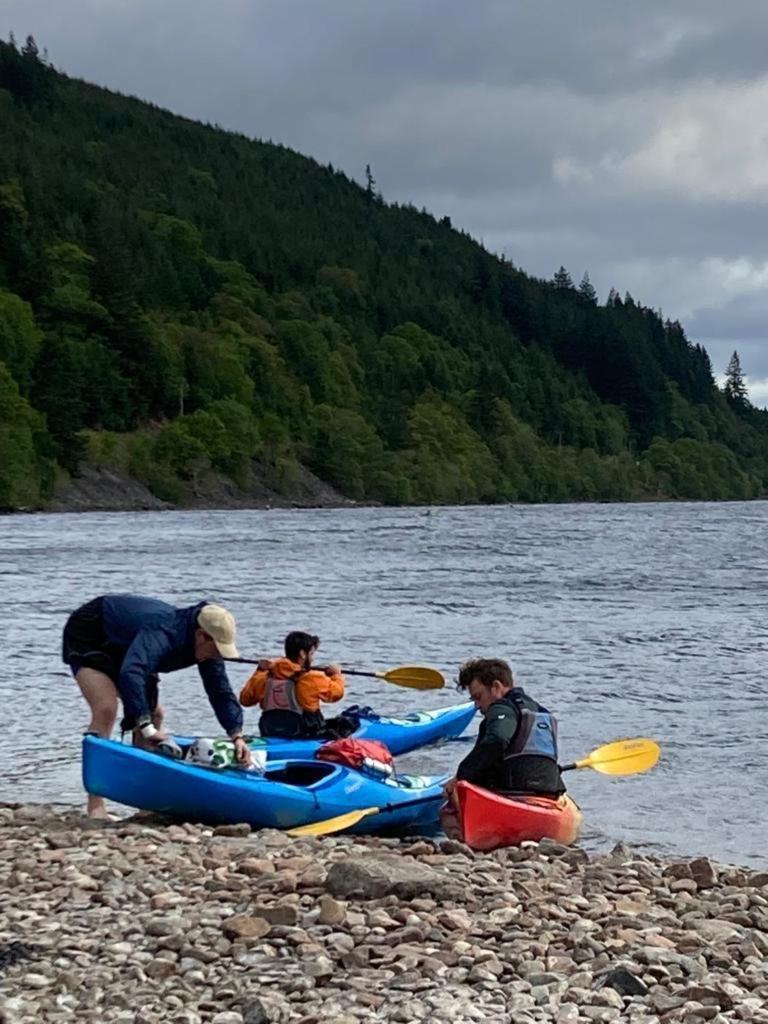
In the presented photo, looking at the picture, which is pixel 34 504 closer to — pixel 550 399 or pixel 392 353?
pixel 392 353

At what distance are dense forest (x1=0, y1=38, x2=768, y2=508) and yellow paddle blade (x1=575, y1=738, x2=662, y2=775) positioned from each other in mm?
80873

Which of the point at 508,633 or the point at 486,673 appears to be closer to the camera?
the point at 486,673

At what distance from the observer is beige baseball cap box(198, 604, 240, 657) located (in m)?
9.84

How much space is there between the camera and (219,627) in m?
9.83

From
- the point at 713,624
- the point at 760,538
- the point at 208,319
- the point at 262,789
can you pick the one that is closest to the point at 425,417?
the point at 208,319

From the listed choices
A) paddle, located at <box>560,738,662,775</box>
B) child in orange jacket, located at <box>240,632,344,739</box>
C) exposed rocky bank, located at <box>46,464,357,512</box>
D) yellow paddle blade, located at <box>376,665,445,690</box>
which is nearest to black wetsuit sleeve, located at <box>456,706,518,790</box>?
paddle, located at <box>560,738,662,775</box>

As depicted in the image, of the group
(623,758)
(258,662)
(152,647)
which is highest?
(152,647)

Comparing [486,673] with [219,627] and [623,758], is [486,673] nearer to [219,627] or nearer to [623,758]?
[219,627]

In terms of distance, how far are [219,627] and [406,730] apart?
628cm

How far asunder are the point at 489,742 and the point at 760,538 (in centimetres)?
6286

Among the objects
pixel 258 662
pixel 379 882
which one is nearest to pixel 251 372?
pixel 258 662

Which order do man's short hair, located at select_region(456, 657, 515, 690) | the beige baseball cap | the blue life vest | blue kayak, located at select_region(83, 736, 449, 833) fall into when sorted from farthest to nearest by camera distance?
1. the blue life vest
2. blue kayak, located at select_region(83, 736, 449, 833)
3. man's short hair, located at select_region(456, 657, 515, 690)
4. the beige baseball cap

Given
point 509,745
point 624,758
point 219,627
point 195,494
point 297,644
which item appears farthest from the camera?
point 195,494

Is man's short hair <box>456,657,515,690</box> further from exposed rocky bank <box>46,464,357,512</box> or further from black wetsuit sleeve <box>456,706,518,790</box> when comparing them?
exposed rocky bank <box>46,464,357,512</box>
